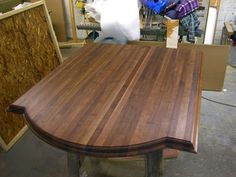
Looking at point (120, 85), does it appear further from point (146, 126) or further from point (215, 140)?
point (215, 140)

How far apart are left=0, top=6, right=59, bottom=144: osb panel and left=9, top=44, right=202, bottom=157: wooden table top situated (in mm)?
815

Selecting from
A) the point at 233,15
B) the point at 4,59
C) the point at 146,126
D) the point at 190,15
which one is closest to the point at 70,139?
the point at 146,126

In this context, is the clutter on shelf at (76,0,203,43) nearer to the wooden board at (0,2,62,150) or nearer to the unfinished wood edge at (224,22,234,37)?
the unfinished wood edge at (224,22,234,37)

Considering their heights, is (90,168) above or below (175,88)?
below

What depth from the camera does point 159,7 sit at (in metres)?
2.38

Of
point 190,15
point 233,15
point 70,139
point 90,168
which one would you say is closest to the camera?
point 70,139

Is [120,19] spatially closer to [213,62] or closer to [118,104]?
[213,62]

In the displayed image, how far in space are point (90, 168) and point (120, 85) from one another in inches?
32.8

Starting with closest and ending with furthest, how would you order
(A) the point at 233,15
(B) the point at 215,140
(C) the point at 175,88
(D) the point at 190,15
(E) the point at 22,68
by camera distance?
(C) the point at 175,88
(B) the point at 215,140
(E) the point at 22,68
(D) the point at 190,15
(A) the point at 233,15

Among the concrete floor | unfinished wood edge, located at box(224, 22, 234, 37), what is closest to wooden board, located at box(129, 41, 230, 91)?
unfinished wood edge, located at box(224, 22, 234, 37)

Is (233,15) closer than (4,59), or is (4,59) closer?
(4,59)

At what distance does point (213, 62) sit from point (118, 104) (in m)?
1.79

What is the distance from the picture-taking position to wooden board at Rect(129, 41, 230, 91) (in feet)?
7.94

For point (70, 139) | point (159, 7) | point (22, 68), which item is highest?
point (159, 7)
